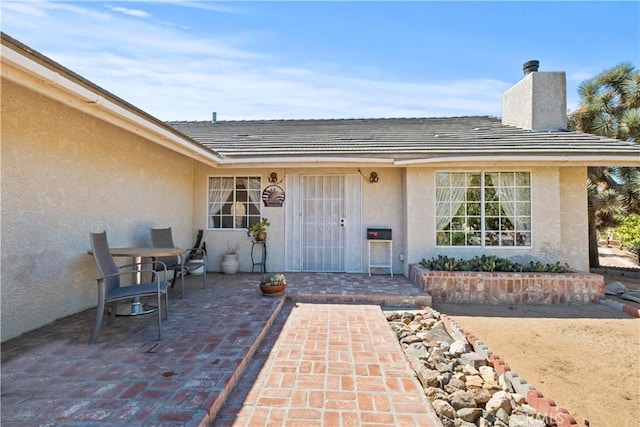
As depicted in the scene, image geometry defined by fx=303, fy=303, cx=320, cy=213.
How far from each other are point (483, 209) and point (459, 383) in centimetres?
531

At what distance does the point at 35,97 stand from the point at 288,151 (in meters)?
4.70

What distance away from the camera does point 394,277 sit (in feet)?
25.2

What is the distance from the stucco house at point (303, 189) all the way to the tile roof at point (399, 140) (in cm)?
6

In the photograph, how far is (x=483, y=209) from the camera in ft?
24.7

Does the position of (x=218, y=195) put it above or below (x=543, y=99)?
below

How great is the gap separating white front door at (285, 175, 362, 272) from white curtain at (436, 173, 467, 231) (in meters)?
2.05

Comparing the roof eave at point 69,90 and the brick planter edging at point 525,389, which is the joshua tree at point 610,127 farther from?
the roof eave at point 69,90

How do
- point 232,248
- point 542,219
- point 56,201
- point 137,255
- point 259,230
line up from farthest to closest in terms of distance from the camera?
point 232,248
point 259,230
point 542,219
point 137,255
point 56,201

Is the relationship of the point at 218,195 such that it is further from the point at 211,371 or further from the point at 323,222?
the point at 211,371

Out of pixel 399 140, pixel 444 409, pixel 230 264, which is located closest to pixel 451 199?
pixel 399 140

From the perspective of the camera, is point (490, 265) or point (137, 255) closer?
point (137, 255)

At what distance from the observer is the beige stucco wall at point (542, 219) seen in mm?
7305

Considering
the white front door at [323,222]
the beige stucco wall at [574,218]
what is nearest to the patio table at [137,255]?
the white front door at [323,222]

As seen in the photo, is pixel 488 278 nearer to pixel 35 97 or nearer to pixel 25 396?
pixel 25 396
